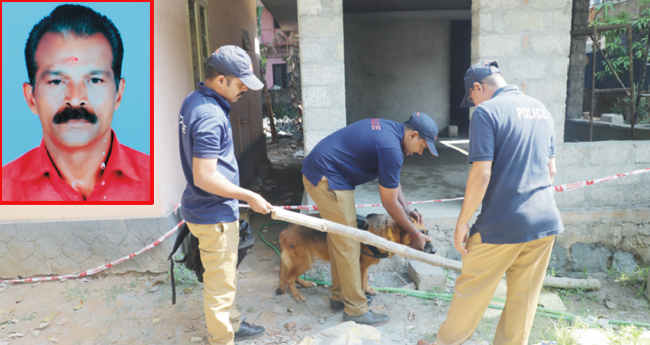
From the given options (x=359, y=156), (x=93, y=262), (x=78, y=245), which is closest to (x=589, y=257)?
(x=359, y=156)

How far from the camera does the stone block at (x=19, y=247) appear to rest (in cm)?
468

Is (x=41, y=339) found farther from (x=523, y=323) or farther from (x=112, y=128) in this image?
(x=523, y=323)

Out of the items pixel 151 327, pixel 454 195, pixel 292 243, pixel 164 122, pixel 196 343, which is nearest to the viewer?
pixel 196 343

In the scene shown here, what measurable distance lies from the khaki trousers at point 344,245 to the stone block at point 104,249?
2.50 meters

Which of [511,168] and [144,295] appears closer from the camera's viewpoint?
[511,168]

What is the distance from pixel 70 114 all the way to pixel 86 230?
1.28 metres

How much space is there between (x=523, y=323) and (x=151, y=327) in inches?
122

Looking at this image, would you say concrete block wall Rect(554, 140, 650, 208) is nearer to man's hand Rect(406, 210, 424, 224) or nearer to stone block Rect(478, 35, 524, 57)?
stone block Rect(478, 35, 524, 57)

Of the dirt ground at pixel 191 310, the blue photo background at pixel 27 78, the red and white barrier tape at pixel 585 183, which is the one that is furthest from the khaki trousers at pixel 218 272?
the red and white barrier tape at pixel 585 183

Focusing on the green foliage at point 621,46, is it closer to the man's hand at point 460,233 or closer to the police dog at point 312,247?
the police dog at point 312,247

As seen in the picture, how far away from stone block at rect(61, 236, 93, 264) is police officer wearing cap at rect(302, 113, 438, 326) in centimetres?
273

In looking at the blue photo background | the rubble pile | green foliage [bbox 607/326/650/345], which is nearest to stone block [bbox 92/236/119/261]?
the blue photo background

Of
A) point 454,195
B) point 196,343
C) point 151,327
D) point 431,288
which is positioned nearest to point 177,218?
point 151,327

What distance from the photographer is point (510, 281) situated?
2885 millimetres
